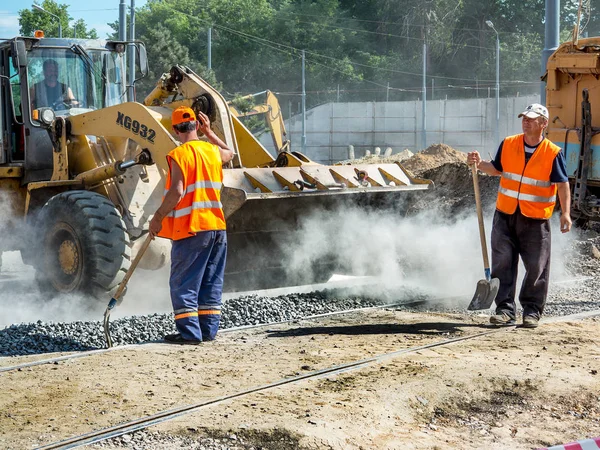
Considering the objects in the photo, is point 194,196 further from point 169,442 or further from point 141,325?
point 169,442

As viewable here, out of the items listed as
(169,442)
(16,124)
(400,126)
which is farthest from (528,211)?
(400,126)

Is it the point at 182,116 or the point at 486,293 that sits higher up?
the point at 182,116

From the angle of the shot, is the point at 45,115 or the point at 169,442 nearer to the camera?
the point at 169,442

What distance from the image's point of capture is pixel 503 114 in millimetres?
48375

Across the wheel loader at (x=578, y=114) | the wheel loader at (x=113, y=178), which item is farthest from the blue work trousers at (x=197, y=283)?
the wheel loader at (x=578, y=114)

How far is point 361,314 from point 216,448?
171 inches

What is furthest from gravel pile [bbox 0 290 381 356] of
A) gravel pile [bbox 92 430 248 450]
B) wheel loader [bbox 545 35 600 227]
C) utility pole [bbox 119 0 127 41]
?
utility pole [bbox 119 0 127 41]

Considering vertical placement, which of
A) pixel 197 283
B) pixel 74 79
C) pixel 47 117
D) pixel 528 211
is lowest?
pixel 197 283

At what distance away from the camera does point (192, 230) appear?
23.9 feet

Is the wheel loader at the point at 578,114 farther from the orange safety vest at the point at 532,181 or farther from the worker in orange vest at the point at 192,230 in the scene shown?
the worker in orange vest at the point at 192,230

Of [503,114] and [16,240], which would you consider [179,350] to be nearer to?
[16,240]

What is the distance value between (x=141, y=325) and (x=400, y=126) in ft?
146

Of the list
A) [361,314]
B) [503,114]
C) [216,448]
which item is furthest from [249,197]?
[503,114]

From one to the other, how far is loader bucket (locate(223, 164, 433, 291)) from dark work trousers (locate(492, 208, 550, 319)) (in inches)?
75.0
